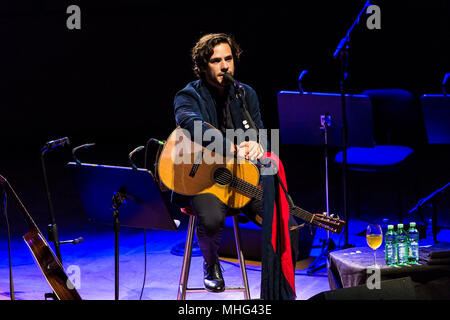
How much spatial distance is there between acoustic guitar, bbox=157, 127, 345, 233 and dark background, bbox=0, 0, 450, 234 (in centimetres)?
392

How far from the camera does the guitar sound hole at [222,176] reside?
3592 mm

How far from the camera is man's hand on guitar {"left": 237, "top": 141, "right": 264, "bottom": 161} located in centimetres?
338

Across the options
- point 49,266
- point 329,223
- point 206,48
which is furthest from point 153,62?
point 49,266

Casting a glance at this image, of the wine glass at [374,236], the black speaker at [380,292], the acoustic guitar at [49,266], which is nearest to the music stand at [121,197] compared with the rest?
the acoustic guitar at [49,266]

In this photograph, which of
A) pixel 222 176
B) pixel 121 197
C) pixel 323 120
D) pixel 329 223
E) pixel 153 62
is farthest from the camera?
pixel 153 62

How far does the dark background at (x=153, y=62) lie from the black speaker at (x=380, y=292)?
4443 mm

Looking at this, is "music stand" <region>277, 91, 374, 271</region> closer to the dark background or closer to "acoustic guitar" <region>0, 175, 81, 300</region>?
"acoustic guitar" <region>0, 175, 81, 300</region>

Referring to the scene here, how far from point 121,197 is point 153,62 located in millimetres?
7353

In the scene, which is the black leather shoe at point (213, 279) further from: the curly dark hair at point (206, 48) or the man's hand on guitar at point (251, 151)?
the curly dark hair at point (206, 48)

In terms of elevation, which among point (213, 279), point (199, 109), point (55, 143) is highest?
point (199, 109)

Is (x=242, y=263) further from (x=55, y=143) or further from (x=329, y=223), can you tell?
(x=55, y=143)

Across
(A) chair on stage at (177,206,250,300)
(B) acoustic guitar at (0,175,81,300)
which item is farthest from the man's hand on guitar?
(B) acoustic guitar at (0,175,81,300)

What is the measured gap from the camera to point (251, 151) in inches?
133
